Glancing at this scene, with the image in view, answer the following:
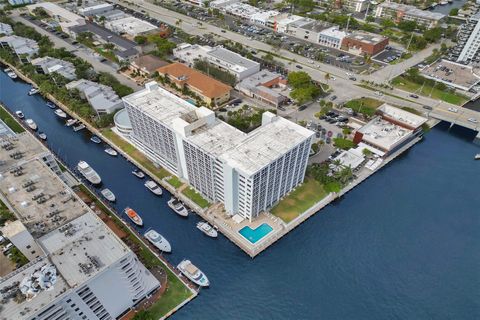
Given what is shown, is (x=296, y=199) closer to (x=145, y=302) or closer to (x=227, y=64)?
(x=145, y=302)

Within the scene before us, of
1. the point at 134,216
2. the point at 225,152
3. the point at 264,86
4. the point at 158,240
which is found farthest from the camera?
the point at 264,86

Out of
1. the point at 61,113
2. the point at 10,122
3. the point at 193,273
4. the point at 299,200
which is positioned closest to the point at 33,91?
the point at 10,122

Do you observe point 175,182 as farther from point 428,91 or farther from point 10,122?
point 428,91

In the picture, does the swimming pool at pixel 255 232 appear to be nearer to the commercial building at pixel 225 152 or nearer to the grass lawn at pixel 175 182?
the commercial building at pixel 225 152

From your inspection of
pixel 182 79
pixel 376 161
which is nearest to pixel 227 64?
pixel 182 79

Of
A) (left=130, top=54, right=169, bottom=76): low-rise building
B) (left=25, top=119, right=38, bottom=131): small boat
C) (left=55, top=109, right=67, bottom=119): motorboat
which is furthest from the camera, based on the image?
(left=130, top=54, right=169, bottom=76): low-rise building

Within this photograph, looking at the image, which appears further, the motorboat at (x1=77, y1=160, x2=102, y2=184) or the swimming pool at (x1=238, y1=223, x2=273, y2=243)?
the motorboat at (x1=77, y1=160, x2=102, y2=184)

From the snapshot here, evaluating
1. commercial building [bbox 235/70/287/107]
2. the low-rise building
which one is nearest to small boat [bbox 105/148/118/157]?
the low-rise building

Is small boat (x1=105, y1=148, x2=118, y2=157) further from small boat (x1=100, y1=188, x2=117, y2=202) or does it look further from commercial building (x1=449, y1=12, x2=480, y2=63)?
commercial building (x1=449, y1=12, x2=480, y2=63)
